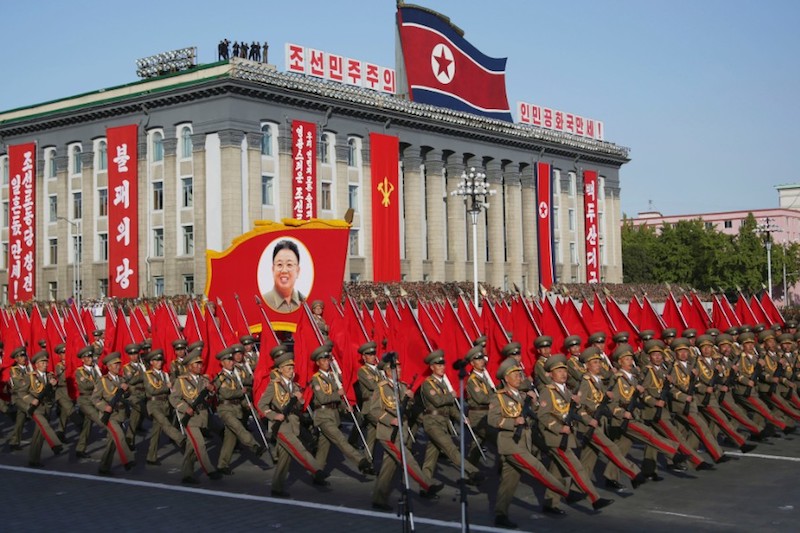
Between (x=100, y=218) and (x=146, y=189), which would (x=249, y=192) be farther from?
(x=100, y=218)

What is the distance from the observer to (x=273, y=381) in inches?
592

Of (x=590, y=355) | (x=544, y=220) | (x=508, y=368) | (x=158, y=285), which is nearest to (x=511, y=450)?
(x=508, y=368)

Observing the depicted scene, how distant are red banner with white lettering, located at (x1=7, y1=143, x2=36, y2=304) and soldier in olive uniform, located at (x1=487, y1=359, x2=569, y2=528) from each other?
Answer: 170 feet

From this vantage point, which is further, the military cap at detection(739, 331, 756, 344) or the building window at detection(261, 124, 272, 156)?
the building window at detection(261, 124, 272, 156)

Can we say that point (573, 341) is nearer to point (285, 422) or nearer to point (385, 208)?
point (285, 422)

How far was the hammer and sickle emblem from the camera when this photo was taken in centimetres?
5828

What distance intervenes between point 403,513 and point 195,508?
442cm

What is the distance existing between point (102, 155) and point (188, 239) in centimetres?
858

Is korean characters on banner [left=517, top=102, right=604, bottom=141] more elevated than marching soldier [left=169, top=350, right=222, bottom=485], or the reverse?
korean characters on banner [left=517, top=102, right=604, bottom=141]

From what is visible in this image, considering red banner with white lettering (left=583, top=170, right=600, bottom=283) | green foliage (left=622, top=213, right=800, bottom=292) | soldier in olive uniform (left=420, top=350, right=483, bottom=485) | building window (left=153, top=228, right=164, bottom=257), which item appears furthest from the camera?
green foliage (left=622, top=213, right=800, bottom=292)

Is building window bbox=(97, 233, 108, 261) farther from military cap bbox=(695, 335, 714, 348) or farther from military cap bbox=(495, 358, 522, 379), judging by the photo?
military cap bbox=(495, 358, 522, 379)

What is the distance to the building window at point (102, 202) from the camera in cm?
5748

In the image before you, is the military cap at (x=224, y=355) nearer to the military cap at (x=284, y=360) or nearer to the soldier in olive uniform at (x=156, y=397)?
the soldier in olive uniform at (x=156, y=397)

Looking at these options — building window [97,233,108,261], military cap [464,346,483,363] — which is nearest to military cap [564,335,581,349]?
→ military cap [464,346,483,363]
